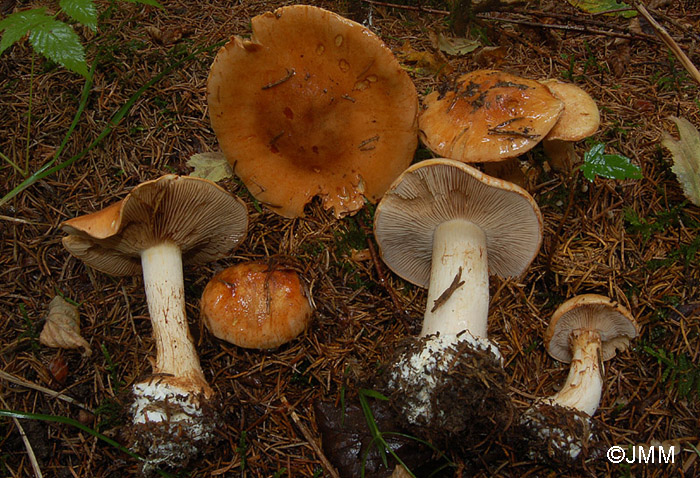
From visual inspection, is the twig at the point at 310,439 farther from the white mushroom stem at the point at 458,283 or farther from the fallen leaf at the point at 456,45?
the fallen leaf at the point at 456,45

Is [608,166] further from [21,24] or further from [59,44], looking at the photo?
[21,24]

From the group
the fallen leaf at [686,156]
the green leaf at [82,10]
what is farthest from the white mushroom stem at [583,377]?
the green leaf at [82,10]

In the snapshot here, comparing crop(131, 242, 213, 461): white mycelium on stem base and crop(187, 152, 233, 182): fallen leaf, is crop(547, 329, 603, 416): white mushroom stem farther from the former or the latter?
crop(187, 152, 233, 182): fallen leaf

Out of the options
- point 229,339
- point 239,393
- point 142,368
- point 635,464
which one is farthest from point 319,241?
point 635,464

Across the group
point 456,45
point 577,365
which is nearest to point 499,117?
point 456,45

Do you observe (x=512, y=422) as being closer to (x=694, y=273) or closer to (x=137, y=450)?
(x=694, y=273)

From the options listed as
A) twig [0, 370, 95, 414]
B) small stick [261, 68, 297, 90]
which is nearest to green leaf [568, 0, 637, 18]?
small stick [261, 68, 297, 90]
